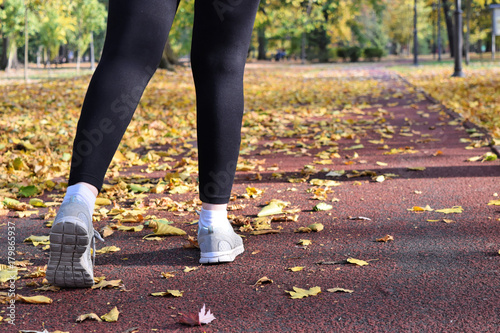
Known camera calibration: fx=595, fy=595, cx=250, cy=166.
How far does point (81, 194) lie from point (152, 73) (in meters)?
0.50

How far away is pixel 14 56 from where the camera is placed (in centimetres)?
3216

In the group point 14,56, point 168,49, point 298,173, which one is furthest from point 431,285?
point 14,56

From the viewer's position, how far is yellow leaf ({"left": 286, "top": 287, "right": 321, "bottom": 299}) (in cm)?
205

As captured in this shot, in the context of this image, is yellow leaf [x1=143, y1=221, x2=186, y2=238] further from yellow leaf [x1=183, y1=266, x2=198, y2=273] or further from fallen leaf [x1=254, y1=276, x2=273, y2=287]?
fallen leaf [x1=254, y1=276, x2=273, y2=287]

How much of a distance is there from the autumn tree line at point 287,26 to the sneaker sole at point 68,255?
37.3 inches

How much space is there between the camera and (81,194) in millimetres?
1992

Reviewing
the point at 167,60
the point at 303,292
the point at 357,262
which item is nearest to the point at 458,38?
the point at 167,60

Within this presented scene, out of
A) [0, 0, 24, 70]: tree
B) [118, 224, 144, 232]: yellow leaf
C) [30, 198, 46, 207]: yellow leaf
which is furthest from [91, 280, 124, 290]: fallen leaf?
[0, 0, 24, 70]: tree

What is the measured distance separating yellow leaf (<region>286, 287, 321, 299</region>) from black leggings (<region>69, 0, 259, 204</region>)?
0.51m

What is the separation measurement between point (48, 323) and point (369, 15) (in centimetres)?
6260

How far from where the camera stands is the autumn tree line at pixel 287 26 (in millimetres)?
24938

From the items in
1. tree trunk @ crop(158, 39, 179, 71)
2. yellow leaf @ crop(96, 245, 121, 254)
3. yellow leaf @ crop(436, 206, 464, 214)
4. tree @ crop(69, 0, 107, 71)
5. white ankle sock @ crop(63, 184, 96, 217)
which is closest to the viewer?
white ankle sock @ crop(63, 184, 96, 217)

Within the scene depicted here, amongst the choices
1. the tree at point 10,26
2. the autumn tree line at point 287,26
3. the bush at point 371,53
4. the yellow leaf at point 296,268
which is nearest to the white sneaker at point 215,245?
the yellow leaf at point 296,268

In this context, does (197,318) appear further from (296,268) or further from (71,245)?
(296,268)
